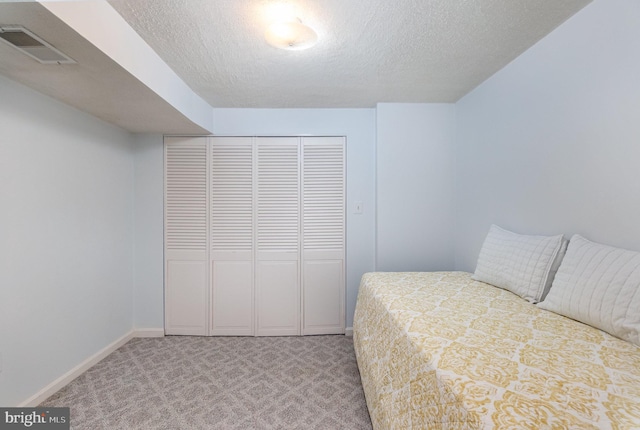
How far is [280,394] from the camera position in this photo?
6.30 feet

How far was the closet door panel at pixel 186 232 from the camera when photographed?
288 centimetres

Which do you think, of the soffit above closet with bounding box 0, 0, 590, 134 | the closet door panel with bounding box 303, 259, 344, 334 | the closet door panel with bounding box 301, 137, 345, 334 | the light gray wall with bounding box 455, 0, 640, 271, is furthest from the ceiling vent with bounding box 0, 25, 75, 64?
the light gray wall with bounding box 455, 0, 640, 271

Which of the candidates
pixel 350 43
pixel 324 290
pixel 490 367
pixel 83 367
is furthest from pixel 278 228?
pixel 490 367

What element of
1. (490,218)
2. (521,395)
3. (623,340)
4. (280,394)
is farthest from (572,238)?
(280,394)

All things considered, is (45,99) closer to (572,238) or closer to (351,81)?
(351,81)

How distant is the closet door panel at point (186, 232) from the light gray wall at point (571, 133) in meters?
2.75

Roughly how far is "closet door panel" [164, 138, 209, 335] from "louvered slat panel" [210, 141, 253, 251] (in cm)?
12

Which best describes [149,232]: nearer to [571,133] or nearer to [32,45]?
[32,45]

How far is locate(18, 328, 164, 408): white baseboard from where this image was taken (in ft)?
5.92

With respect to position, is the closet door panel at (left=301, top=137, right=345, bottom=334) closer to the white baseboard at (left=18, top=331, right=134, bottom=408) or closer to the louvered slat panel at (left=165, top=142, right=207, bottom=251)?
the louvered slat panel at (left=165, top=142, right=207, bottom=251)

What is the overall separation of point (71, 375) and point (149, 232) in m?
1.33

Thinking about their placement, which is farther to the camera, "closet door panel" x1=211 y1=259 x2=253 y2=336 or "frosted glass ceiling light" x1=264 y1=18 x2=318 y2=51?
"closet door panel" x1=211 y1=259 x2=253 y2=336

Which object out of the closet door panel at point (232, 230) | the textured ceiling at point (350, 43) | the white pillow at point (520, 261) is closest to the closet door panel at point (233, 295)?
the closet door panel at point (232, 230)

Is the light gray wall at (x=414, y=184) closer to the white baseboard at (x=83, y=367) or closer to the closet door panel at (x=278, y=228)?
the closet door panel at (x=278, y=228)
